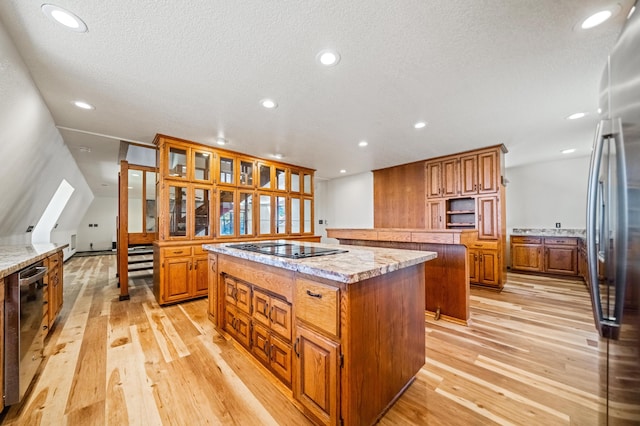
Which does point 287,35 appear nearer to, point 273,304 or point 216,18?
point 216,18

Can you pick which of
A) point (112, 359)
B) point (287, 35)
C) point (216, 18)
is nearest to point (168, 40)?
point (216, 18)

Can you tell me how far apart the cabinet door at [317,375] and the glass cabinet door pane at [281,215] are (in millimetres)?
3568

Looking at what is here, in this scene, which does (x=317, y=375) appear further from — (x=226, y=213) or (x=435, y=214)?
(x=435, y=214)

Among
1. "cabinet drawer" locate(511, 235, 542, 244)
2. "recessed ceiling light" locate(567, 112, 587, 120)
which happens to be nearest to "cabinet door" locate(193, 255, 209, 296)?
"recessed ceiling light" locate(567, 112, 587, 120)

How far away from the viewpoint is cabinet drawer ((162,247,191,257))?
11.3 ft

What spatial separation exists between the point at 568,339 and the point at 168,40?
4.27m

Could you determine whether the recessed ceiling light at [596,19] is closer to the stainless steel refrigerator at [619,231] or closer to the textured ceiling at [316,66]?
the textured ceiling at [316,66]

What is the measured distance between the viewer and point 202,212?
3.93 meters

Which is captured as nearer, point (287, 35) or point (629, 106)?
point (629, 106)

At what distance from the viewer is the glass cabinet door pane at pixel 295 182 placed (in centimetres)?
536

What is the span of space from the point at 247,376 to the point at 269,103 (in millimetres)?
2528

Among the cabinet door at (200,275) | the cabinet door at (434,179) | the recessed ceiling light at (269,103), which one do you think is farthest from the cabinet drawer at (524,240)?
the cabinet door at (200,275)

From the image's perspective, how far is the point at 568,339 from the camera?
241 centimetres

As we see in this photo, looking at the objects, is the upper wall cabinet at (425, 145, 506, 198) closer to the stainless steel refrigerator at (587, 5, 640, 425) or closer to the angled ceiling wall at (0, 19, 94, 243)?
the stainless steel refrigerator at (587, 5, 640, 425)
